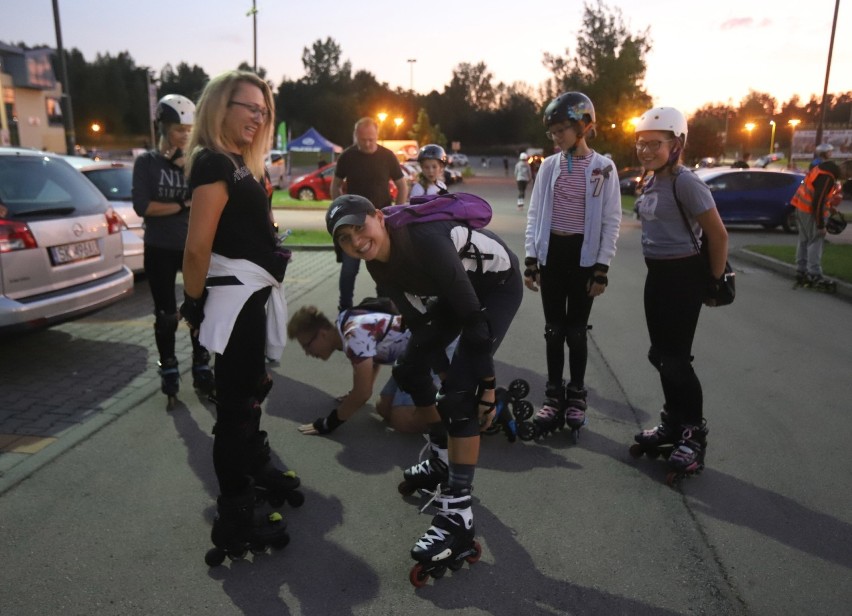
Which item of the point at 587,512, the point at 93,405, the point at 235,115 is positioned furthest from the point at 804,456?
the point at 93,405

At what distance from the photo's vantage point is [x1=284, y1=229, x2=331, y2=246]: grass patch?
494 inches

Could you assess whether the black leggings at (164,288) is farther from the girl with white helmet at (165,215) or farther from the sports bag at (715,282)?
the sports bag at (715,282)

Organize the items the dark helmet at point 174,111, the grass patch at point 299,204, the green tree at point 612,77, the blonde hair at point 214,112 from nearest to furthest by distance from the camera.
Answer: the blonde hair at point 214,112, the dark helmet at point 174,111, the grass patch at point 299,204, the green tree at point 612,77

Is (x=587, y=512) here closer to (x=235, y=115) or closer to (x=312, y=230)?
→ (x=235, y=115)

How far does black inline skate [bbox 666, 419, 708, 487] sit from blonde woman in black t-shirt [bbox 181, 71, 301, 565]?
6.87 ft

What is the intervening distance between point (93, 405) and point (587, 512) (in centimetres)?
339

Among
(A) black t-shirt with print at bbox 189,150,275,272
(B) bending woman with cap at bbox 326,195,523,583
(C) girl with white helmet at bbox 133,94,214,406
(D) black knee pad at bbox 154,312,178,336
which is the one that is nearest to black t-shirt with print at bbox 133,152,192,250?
(C) girl with white helmet at bbox 133,94,214,406

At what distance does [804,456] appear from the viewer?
3840mm

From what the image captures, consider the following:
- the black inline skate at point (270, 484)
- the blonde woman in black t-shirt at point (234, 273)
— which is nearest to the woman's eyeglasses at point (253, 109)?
the blonde woman in black t-shirt at point (234, 273)

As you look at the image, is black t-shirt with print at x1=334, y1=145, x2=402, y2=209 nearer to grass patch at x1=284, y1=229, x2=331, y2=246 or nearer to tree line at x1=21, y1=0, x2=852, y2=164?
grass patch at x1=284, y1=229, x2=331, y2=246

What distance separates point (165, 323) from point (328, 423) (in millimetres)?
1376

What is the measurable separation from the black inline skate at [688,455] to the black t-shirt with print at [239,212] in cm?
234

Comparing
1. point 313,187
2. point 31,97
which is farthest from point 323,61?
point 313,187

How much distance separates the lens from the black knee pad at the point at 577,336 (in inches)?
157
